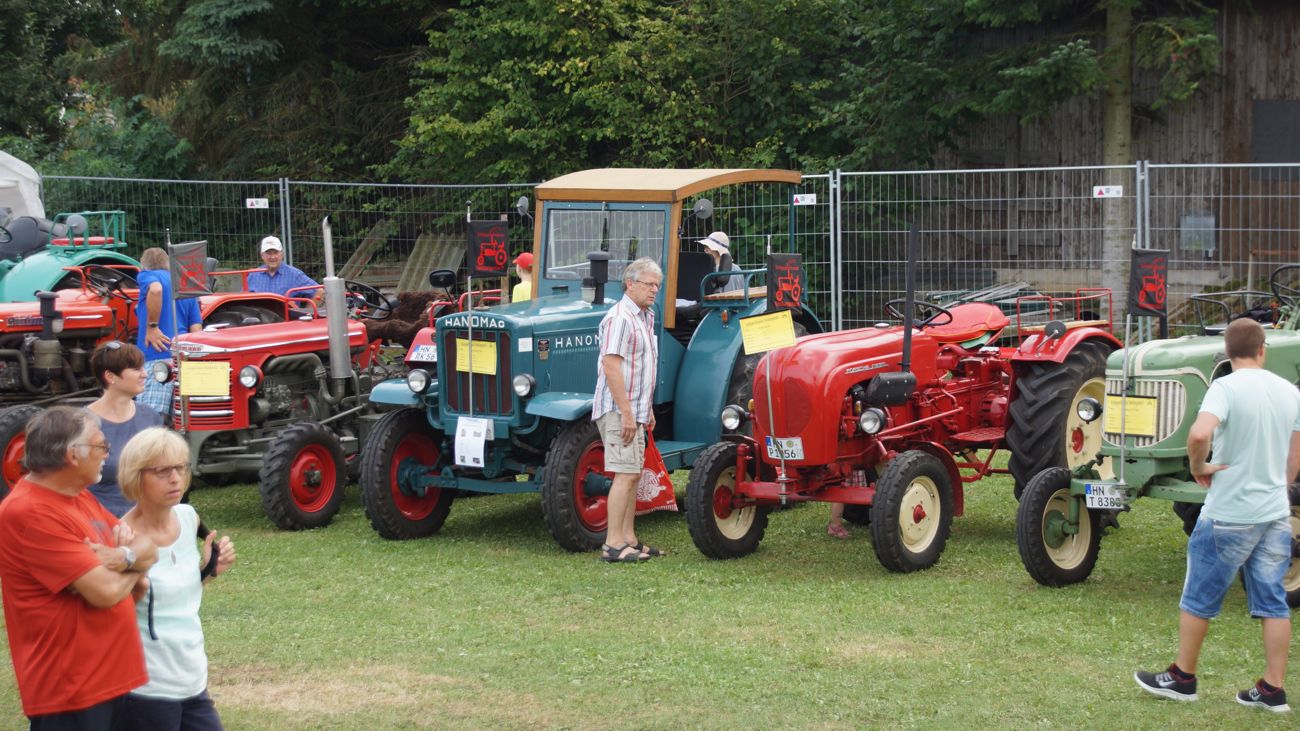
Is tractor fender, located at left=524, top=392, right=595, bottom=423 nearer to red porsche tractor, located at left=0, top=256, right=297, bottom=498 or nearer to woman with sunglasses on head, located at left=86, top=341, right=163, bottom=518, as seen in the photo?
woman with sunglasses on head, located at left=86, top=341, right=163, bottom=518

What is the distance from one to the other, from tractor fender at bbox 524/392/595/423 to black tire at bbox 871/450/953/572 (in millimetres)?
1715

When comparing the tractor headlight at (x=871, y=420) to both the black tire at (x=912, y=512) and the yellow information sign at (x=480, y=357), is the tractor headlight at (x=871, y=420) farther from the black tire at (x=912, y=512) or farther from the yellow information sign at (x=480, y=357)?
the yellow information sign at (x=480, y=357)

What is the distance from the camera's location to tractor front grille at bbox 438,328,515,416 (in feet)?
27.5

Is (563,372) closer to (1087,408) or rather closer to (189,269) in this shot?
(1087,408)

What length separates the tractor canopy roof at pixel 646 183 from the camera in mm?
8805

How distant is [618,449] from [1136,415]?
2.63 m

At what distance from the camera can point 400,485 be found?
8680 mm

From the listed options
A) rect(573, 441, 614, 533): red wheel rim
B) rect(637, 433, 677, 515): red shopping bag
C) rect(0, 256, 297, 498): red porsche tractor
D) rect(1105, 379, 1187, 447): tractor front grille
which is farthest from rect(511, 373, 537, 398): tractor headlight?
rect(1105, 379, 1187, 447): tractor front grille

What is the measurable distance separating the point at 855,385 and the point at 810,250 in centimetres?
673

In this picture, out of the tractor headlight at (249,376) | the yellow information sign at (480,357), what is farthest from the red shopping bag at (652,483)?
the tractor headlight at (249,376)

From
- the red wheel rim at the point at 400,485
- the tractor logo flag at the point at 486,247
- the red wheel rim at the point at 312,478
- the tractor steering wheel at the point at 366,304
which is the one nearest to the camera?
the red wheel rim at the point at 400,485

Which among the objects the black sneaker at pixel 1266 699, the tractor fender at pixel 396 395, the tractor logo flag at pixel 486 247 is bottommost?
the black sneaker at pixel 1266 699

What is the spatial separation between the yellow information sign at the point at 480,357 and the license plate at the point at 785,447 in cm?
173

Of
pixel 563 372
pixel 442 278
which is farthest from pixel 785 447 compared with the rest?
pixel 442 278
